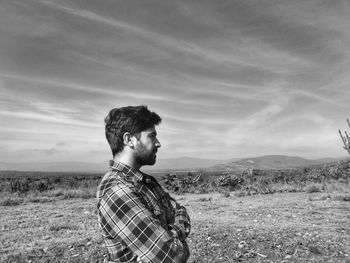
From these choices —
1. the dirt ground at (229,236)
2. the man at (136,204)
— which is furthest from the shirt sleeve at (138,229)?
the dirt ground at (229,236)

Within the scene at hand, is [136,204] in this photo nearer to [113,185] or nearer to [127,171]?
[113,185]

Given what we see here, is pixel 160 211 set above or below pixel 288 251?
above

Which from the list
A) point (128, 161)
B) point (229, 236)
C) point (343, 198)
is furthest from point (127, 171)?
point (343, 198)

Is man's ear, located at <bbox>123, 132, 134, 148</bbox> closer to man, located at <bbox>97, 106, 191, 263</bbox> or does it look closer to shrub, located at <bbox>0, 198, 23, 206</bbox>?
man, located at <bbox>97, 106, 191, 263</bbox>

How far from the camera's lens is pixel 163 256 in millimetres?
1887

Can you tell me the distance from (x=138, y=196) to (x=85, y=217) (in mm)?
8988

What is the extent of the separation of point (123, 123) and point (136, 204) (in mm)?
603

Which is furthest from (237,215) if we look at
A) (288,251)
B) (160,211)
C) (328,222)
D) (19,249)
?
(160,211)

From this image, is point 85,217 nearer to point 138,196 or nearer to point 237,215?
point 237,215

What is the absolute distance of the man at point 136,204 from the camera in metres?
1.91

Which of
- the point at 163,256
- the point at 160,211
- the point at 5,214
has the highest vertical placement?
the point at 160,211

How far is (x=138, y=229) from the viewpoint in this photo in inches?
75.4

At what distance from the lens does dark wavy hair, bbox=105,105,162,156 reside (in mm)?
2242

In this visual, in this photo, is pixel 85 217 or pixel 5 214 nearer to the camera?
pixel 85 217
